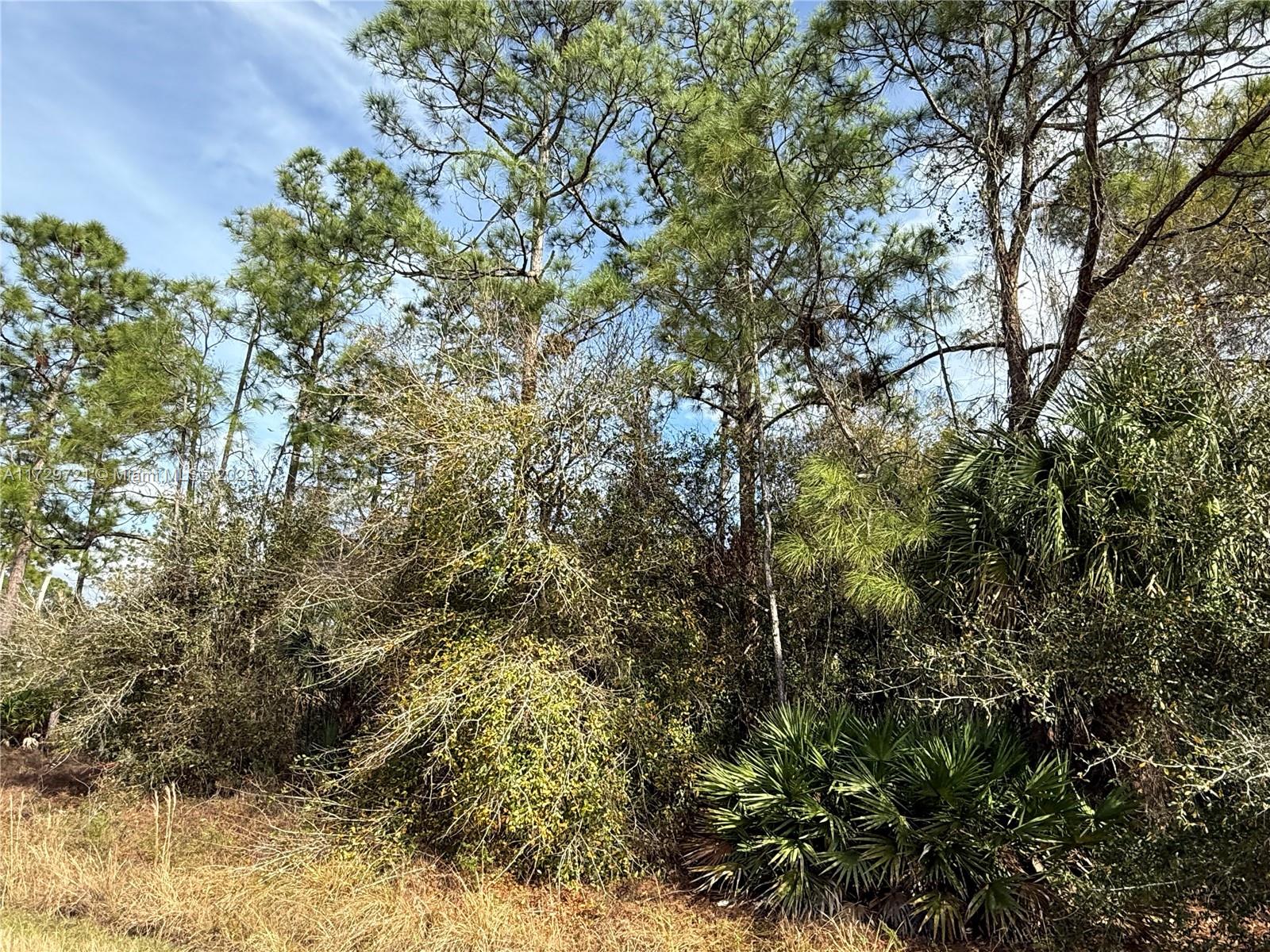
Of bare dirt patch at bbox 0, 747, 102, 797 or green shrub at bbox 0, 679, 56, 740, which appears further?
green shrub at bbox 0, 679, 56, 740

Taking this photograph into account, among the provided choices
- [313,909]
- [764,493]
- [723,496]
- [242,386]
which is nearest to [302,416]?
[242,386]

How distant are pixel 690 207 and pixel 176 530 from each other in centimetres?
794

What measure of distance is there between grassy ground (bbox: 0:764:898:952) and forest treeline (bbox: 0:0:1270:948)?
0.39m

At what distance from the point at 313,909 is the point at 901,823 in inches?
179

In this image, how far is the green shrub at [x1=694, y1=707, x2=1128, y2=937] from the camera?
5453mm

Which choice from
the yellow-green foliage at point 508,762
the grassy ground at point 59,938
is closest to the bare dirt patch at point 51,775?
the grassy ground at point 59,938

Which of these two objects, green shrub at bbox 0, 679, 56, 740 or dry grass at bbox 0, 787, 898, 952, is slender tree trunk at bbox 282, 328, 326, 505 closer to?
dry grass at bbox 0, 787, 898, 952

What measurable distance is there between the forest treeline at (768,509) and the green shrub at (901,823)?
4 centimetres

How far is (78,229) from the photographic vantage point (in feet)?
51.0

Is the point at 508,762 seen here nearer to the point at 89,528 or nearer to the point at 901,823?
the point at 901,823

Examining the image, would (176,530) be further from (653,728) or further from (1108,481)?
(1108,481)

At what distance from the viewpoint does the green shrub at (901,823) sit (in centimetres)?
545

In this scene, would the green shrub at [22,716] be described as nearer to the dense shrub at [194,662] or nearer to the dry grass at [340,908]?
the dense shrub at [194,662]

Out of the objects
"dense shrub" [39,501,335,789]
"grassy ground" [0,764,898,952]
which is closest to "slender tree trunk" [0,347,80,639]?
"dense shrub" [39,501,335,789]
